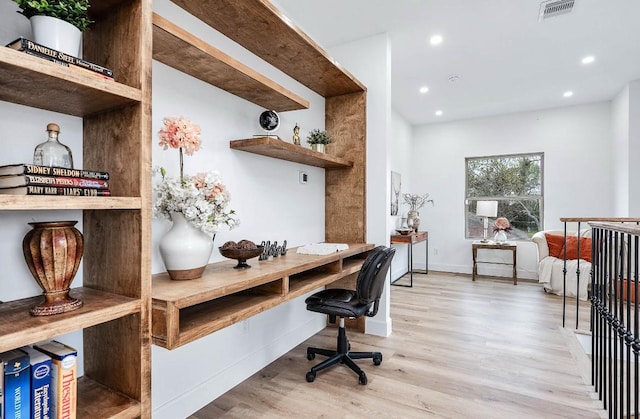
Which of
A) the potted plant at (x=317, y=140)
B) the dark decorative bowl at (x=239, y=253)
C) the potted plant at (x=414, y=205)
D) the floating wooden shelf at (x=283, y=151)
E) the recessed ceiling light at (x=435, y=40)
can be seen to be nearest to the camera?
the dark decorative bowl at (x=239, y=253)

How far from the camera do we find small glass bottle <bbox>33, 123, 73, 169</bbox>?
1094 millimetres

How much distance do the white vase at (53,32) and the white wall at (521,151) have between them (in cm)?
614

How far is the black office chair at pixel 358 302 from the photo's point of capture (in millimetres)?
2307

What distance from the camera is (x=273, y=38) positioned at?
2273 mm

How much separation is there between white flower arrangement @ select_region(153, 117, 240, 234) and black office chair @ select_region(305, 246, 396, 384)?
1.12m

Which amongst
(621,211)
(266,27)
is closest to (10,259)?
(266,27)

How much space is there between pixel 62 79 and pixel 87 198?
36cm

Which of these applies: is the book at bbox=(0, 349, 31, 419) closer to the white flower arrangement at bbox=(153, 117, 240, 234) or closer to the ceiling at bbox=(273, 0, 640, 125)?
the white flower arrangement at bbox=(153, 117, 240, 234)

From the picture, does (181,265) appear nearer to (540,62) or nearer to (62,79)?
(62,79)

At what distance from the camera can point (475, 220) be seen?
20.1 feet

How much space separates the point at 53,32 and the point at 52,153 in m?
0.38

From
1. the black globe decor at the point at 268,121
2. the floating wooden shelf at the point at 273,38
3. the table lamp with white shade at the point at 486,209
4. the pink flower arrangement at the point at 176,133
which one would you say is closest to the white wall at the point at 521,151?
the table lamp with white shade at the point at 486,209

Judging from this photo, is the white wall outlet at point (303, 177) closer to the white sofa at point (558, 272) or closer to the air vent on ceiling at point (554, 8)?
the air vent on ceiling at point (554, 8)

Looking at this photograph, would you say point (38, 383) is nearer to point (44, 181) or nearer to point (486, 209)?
point (44, 181)
